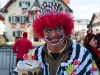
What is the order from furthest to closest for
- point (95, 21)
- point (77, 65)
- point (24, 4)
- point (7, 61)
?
point (95, 21) < point (24, 4) < point (7, 61) < point (77, 65)

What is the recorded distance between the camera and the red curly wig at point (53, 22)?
8.18 feet

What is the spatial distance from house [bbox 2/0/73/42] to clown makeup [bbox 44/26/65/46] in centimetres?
3616

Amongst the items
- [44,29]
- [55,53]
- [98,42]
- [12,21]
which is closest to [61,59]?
[55,53]

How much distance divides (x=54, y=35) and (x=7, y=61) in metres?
8.87

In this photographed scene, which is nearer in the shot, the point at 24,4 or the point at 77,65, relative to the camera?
the point at 77,65

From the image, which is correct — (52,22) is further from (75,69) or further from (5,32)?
(5,32)

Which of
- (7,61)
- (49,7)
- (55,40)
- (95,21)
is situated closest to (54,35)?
(55,40)

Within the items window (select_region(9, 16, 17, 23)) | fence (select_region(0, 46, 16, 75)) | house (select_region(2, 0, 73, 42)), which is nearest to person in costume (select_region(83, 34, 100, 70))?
fence (select_region(0, 46, 16, 75))

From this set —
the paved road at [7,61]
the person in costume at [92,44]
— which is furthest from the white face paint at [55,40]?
the paved road at [7,61]

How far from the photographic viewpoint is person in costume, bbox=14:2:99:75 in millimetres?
2385

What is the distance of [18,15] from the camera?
131 ft

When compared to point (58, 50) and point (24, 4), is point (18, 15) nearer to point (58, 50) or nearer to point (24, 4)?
point (24, 4)

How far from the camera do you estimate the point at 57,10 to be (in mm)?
2613

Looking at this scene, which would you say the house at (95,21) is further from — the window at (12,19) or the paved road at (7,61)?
the paved road at (7,61)
